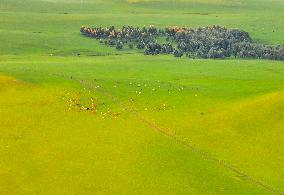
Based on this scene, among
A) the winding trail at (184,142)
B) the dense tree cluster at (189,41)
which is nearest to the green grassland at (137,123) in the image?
the winding trail at (184,142)

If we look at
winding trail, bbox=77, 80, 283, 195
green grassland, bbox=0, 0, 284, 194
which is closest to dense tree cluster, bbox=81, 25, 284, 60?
green grassland, bbox=0, 0, 284, 194

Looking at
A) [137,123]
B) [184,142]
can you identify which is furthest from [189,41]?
[184,142]

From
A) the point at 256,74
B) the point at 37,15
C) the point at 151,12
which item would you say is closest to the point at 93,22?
the point at 37,15

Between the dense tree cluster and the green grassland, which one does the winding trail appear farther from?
the dense tree cluster

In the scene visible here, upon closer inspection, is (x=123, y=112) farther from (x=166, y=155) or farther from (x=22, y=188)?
(x=22, y=188)

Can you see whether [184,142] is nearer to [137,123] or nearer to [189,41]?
[137,123]

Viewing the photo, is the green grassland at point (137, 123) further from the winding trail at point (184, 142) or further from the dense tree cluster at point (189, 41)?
the dense tree cluster at point (189, 41)
